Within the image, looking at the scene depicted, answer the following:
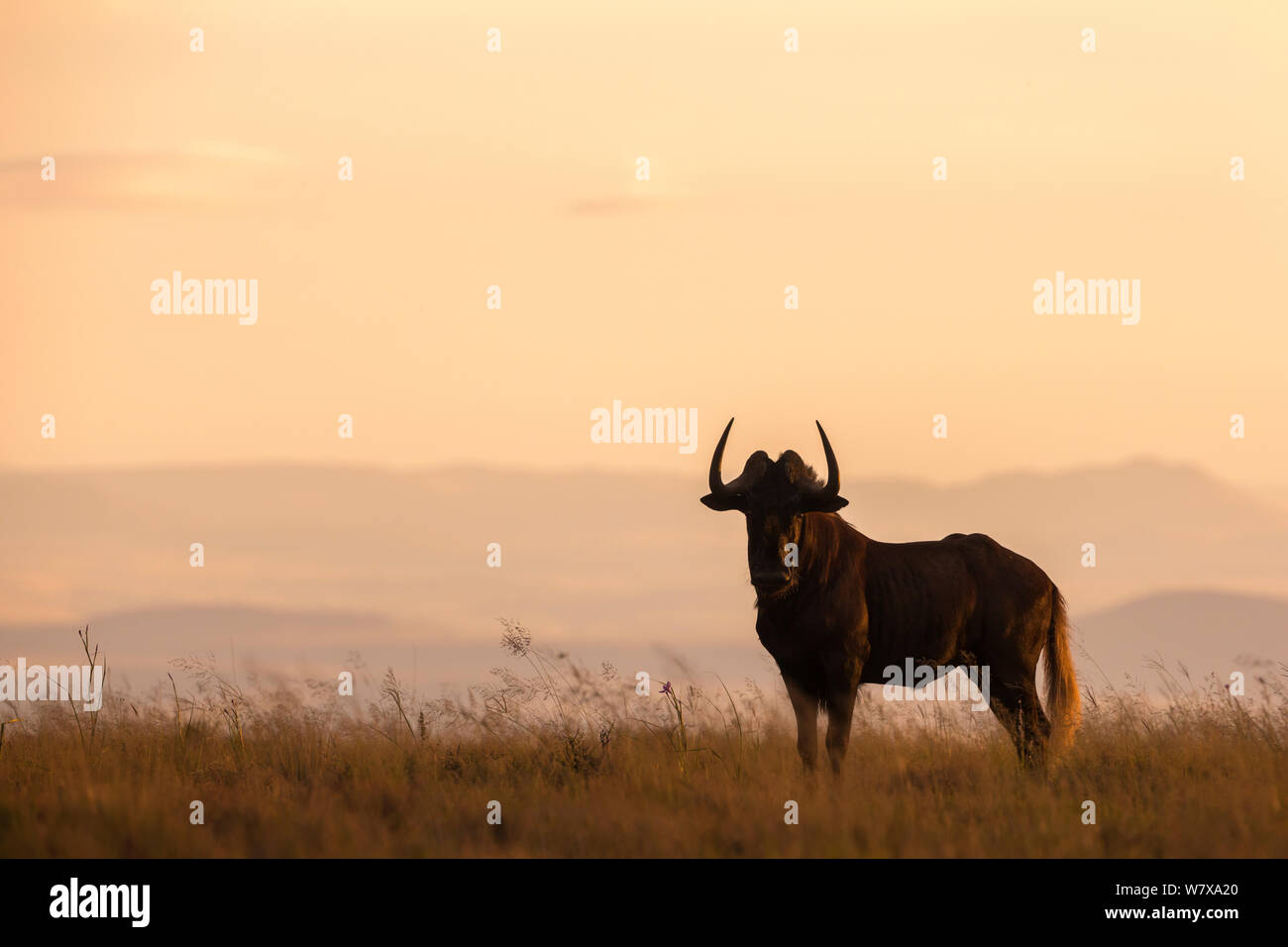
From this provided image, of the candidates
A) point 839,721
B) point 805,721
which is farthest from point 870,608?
point 805,721

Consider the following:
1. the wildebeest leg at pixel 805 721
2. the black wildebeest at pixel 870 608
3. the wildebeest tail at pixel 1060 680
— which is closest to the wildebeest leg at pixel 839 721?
the black wildebeest at pixel 870 608

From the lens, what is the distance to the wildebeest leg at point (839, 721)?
36.4 ft

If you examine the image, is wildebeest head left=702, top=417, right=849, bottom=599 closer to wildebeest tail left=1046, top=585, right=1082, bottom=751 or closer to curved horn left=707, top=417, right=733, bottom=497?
curved horn left=707, top=417, right=733, bottom=497

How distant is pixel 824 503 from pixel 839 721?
5.24 ft

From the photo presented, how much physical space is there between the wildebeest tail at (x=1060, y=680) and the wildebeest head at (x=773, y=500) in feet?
8.81

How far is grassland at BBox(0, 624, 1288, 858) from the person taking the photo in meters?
9.00

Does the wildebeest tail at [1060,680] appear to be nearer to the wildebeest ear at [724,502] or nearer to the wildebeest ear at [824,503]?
the wildebeest ear at [824,503]

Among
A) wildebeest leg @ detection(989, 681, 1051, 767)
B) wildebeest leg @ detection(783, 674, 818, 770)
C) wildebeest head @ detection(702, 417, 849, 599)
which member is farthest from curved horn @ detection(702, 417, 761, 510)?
wildebeest leg @ detection(989, 681, 1051, 767)

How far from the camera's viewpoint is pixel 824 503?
1130 centimetres

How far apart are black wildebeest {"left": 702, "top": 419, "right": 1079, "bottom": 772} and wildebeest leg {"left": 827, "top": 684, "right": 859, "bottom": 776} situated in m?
0.01

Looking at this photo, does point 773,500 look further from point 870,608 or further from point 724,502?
point 870,608

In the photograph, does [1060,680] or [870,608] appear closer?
[870,608]
